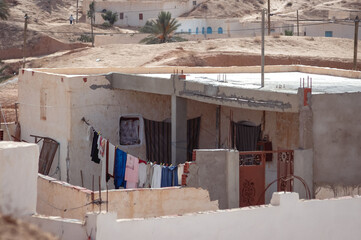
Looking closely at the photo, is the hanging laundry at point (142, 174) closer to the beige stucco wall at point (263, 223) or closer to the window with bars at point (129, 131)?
the window with bars at point (129, 131)

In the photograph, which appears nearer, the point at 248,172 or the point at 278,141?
the point at 248,172

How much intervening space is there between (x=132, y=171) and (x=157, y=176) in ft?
3.57

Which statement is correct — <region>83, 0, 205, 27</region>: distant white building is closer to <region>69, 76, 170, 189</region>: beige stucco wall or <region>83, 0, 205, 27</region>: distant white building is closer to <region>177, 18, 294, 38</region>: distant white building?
<region>177, 18, 294, 38</region>: distant white building

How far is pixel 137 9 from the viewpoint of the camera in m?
66.2

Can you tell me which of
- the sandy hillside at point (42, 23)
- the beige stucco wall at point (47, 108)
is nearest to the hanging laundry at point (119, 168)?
the beige stucco wall at point (47, 108)

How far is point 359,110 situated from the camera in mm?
17031

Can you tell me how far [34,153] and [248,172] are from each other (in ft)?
19.0

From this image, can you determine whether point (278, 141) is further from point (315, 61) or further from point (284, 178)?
point (315, 61)

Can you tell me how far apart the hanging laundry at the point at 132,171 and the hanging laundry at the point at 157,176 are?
0.73m

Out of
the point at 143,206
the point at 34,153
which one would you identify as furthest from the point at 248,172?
the point at 34,153

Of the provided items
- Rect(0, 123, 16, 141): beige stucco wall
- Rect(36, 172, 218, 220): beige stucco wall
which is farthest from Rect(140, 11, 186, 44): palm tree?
Rect(36, 172, 218, 220): beige stucco wall

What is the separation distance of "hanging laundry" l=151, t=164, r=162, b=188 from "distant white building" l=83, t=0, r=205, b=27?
48512mm

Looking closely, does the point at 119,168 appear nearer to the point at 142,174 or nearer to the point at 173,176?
the point at 142,174

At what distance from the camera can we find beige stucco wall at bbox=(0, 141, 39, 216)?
36.8 feet
